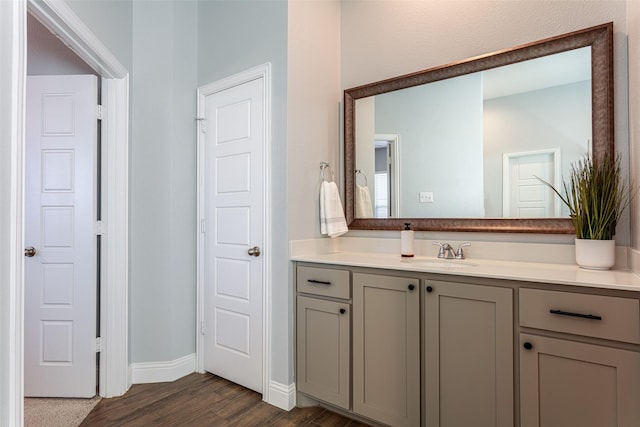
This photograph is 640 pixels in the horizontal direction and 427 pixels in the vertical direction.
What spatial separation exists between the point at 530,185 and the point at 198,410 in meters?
2.30

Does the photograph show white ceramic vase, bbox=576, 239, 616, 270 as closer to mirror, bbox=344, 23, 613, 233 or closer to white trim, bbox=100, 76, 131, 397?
mirror, bbox=344, 23, 613, 233

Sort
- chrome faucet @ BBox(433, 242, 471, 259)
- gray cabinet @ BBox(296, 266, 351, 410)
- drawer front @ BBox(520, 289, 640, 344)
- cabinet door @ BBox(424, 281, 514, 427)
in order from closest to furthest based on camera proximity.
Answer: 1. drawer front @ BBox(520, 289, 640, 344)
2. cabinet door @ BBox(424, 281, 514, 427)
3. gray cabinet @ BBox(296, 266, 351, 410)
4. chrome faucet @ BBox(433, 242, 471, 259)

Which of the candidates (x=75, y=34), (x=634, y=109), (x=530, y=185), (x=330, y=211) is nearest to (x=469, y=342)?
(x=530, y=185)

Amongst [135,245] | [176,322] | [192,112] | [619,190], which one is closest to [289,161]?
[192,112]

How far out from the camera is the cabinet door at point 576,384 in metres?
1.21

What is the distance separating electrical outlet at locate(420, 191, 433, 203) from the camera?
2.20 m

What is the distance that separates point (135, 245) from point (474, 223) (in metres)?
2.22

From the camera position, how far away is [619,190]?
1629 millimetres

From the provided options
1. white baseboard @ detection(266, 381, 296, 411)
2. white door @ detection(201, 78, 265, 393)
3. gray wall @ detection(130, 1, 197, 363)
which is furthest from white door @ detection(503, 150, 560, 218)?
gray wall @ detection(130, 1, 197, 363)

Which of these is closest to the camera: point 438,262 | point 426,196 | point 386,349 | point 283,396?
point 386,349

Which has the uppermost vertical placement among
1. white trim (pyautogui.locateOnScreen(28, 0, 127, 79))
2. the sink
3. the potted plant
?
white trim (pyautogui.locateOnScreen(28, 0, 127, 79))

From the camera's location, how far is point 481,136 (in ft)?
6.59

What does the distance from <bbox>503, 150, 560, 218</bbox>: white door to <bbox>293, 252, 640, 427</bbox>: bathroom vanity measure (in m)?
0.29

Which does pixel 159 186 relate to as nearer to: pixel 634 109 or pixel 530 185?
pixel 530 185
